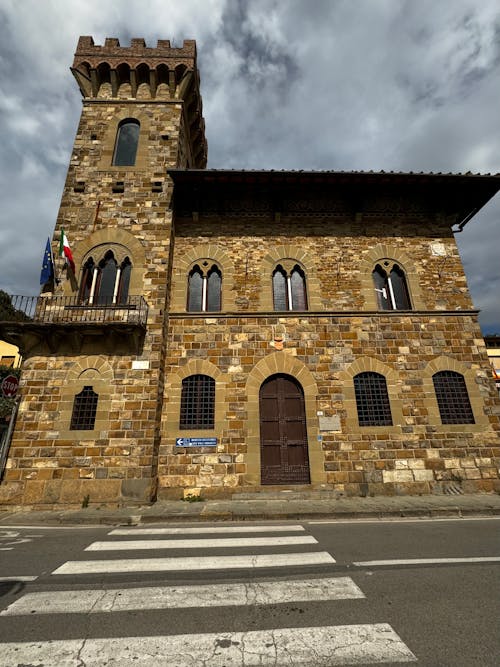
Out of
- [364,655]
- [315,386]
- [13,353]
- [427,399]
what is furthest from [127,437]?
[13,353]

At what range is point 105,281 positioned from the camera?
10.7 metres

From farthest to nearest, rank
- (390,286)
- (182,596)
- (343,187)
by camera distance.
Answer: (343,187) → (390,286) → (182,596)

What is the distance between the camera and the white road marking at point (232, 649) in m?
A: 2.32

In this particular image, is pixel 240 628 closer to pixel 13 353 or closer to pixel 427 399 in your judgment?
pixel 427 399

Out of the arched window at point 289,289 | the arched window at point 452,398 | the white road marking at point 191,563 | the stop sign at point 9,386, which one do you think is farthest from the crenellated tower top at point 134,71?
the white road marking at point 191,563

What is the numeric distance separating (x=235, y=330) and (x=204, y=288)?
1980mm

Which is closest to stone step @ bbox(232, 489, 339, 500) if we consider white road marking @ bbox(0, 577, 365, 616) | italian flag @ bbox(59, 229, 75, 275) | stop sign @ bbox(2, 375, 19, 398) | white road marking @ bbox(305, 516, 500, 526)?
white road marking @ bbox(305, 516, 500, 526)

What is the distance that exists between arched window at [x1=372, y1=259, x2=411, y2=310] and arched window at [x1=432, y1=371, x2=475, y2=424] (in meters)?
2.60

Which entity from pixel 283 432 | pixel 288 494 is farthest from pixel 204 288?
pixel 288 494

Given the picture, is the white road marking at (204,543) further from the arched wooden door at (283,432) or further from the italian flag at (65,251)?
the italian flag at (65,251)

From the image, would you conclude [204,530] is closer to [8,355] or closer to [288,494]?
[288,494]

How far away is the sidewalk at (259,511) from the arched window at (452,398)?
89.7 inches

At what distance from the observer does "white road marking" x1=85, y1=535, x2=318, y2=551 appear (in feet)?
16.5

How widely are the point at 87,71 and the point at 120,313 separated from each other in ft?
36.3
